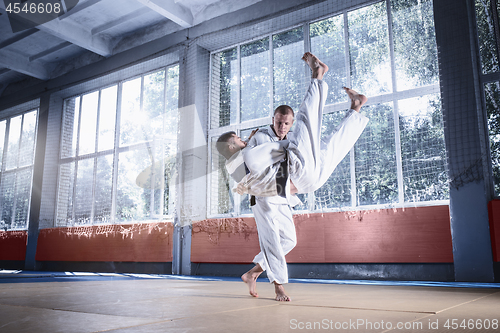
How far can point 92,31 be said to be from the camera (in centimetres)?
745

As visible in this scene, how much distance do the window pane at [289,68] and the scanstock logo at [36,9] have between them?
357 centimetres

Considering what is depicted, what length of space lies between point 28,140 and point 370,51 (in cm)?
795

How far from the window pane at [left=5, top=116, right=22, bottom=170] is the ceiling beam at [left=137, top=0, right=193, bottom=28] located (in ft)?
18.1

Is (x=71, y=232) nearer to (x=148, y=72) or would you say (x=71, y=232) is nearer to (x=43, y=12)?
(x=148, y=72)

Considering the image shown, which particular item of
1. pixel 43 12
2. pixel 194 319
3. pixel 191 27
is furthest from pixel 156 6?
pixel 194 319

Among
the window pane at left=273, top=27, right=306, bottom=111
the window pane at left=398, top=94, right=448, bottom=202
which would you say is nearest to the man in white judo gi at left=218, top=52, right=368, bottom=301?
the window pane at left=398, top=94, right=448, bottom=202

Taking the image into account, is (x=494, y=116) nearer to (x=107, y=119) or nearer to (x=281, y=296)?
(x=281, y=296)

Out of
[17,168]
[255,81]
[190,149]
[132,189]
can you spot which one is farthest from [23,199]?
[255,81]

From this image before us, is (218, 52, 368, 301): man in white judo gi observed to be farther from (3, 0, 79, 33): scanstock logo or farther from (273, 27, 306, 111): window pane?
(3, 0, 79, 33): scanstock logo

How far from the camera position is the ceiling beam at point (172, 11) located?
598 cm

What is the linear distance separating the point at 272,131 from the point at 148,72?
18.0 feet

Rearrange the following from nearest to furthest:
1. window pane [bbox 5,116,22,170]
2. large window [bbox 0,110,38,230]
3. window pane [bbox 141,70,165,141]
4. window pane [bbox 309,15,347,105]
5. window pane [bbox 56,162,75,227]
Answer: window pane [bbox 309,15,347,105]
window pane [bbox 141,70,165,141]
window pane [bbox 56,162,75,227]
large window [bbox 0,110,38,230]
window pane [bbox 5,116,22,170]

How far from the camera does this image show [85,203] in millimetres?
7867

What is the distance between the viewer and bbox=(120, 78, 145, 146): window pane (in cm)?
741
